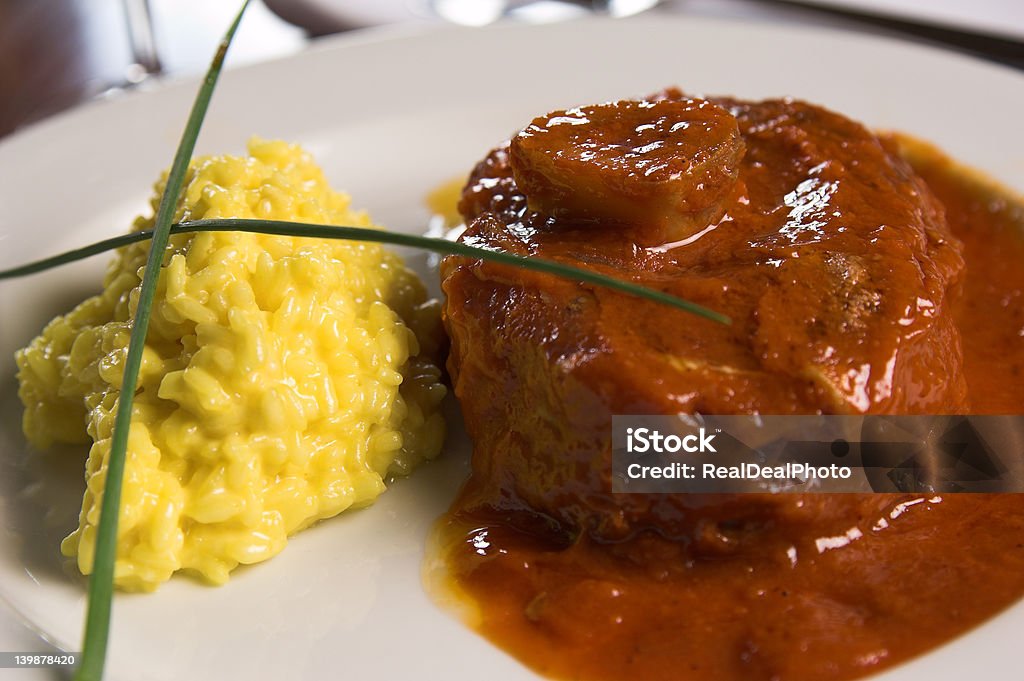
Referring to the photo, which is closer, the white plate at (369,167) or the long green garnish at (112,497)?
the long green garnish at (112,497)

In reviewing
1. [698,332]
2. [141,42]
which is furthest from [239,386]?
[141,42]

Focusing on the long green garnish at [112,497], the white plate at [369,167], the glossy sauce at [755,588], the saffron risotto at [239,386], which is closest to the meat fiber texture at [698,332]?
the glossy sauce at [755,588]

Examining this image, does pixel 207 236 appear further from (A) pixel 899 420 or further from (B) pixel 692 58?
(B) pixel 692 58

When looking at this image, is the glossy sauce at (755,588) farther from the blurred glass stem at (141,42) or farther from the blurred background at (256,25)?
the blurred glass stem at (141,42)

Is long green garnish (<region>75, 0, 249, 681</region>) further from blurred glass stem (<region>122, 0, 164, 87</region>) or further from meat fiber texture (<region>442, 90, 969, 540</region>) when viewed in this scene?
blurred glass stem (<region>122, 0, 164, 87</region>)

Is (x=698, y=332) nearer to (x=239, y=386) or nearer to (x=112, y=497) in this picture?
(x=239, y=386)

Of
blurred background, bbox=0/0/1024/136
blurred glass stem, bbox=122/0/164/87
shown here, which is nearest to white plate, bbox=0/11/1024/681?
blurred background, bbox=0/0/1024/136
